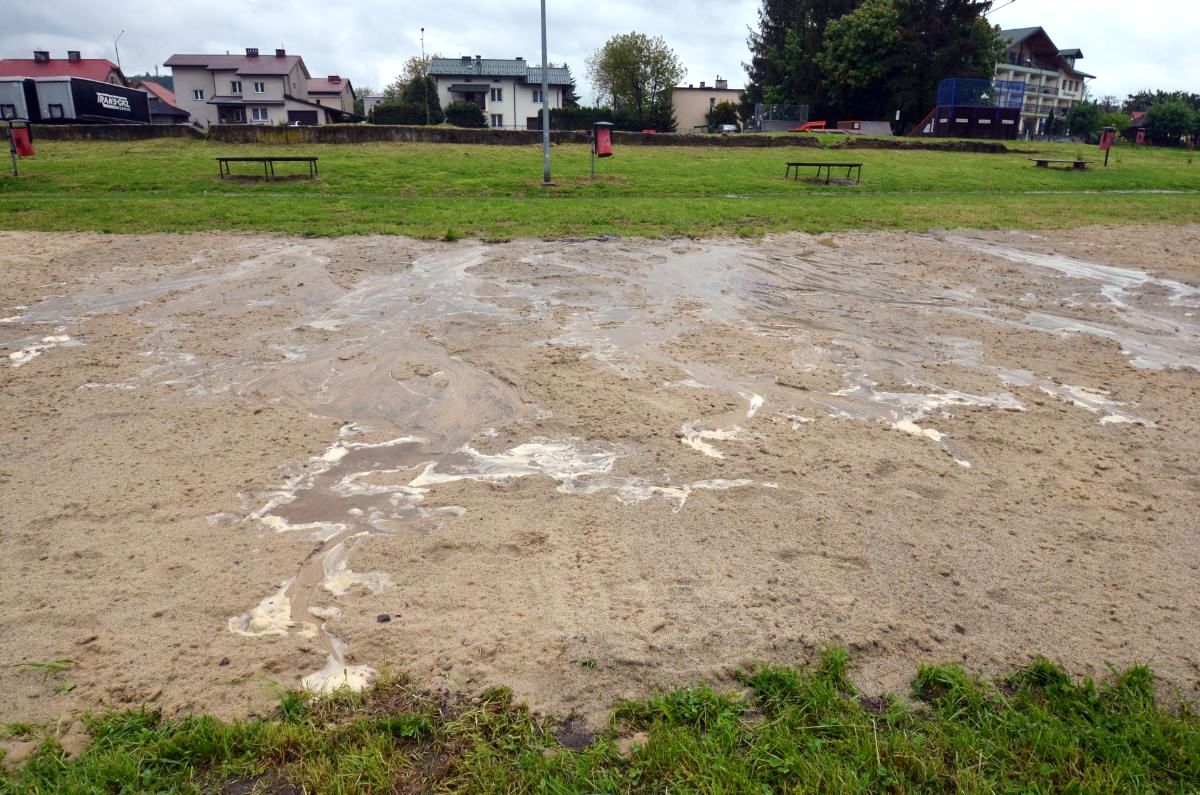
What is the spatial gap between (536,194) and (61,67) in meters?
59.6

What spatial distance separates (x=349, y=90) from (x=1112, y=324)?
8618 cm

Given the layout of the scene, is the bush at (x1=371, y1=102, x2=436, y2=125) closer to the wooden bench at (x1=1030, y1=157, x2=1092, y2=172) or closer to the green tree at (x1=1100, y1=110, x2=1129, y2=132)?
the wooden bench at (x1=1030, y1=157, x2=1092, y2=172)

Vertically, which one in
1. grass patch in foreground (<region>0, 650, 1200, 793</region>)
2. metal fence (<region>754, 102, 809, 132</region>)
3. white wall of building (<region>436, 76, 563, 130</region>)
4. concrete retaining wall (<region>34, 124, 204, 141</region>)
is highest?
white wall of building (<region>436, 76, 563, 130</region>)

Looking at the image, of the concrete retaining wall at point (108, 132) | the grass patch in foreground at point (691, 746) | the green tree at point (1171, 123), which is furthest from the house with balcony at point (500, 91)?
the grass patch in foreground at point (691, 746)

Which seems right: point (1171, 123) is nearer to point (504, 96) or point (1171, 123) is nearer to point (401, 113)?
point (504, 96)

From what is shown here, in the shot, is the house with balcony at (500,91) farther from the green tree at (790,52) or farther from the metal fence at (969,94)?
the metal fence at (969,94)

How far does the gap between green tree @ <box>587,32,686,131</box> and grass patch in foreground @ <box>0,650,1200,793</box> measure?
219 feet

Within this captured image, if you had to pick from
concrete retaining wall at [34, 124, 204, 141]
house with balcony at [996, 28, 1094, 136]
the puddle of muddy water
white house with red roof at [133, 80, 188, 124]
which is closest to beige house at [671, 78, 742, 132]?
house with balcony at [996, 28, 1094, 136]

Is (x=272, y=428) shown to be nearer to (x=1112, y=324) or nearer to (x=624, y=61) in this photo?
(x=1112, y=324)

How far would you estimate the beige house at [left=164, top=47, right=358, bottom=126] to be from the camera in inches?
2633

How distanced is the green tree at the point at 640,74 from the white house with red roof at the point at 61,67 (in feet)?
130

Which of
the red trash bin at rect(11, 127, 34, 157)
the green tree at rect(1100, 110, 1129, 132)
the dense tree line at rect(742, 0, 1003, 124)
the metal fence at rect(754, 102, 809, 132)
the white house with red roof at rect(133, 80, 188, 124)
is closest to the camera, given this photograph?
the red trash bin at rect(11, 127, 34, 157)

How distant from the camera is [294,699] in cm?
281

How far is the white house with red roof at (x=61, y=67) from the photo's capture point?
183 feet
